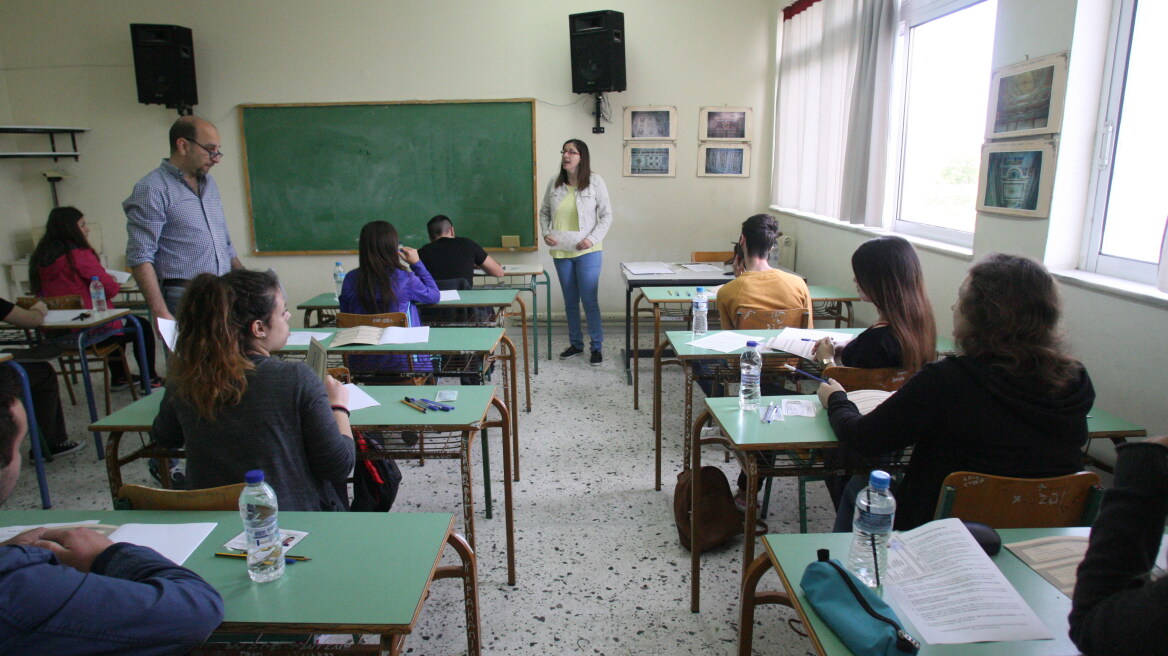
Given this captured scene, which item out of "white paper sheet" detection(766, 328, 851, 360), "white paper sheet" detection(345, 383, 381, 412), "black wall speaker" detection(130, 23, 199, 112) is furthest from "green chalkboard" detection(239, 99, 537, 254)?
"white paper sheet" detection(345, 383, 381, 412)

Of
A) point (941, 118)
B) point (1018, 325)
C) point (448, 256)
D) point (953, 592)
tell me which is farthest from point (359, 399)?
point (941, 118)

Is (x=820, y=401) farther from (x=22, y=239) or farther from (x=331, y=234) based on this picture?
(x=22, y=239)

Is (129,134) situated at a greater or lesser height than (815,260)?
greater

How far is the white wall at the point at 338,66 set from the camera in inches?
223

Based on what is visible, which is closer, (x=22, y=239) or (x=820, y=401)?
(x=820, y=401)

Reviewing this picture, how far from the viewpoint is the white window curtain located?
3.90 m

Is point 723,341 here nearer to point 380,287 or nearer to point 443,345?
point 443,345

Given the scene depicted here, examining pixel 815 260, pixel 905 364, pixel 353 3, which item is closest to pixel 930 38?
pixel 815 260

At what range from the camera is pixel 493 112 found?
580cm

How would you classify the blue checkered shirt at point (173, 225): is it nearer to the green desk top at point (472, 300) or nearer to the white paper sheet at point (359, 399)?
the green desk top at point (472, 300)

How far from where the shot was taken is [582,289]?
203 inches

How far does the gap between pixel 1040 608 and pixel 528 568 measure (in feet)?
5.50

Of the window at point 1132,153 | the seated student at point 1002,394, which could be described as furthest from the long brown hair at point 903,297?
the window at point 1132,153

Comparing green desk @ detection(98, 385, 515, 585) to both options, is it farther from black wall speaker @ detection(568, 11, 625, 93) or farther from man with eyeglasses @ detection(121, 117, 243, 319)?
black wall speaker @ detection(568, 11, 625, 93)
